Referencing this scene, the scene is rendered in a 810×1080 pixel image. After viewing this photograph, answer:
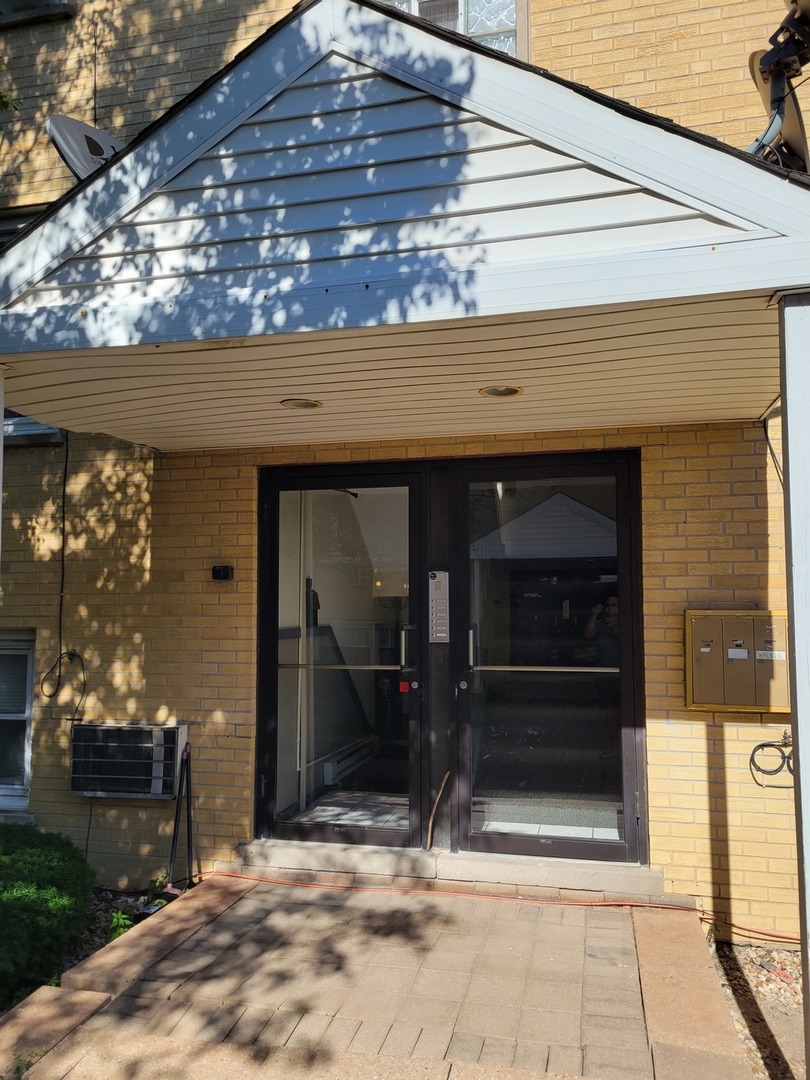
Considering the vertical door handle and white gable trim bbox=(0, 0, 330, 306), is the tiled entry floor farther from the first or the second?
white gable trim bbox=(0, 0, 330, 306)

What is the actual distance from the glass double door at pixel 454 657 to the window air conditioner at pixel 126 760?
0.57 m

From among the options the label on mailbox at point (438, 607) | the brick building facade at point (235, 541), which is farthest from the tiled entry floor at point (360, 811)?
the label on mailbox at point (438, 607)

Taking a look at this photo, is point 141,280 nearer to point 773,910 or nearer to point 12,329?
point 12,329

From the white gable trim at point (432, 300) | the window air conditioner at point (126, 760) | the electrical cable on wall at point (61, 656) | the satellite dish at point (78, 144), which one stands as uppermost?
the satellite dish at point (78, 144)

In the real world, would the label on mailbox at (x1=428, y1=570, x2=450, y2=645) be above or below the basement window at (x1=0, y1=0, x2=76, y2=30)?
below

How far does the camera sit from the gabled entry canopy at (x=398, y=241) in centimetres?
302

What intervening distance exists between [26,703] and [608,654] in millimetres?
4051

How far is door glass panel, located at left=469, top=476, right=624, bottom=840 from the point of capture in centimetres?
498

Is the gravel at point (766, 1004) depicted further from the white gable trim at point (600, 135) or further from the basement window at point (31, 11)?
the basement window at point (31, 11)

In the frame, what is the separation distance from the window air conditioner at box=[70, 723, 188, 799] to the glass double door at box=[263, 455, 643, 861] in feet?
1.88

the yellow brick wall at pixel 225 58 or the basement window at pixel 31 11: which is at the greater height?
the basement window at pixel 31 11

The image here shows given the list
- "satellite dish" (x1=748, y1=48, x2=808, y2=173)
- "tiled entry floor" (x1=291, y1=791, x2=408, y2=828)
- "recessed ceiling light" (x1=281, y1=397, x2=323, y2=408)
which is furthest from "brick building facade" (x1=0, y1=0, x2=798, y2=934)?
"satellite dish" (x1=748, y1=48, x2=808, y2=173)

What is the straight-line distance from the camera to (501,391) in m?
4.14

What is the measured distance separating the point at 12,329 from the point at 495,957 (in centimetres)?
354
